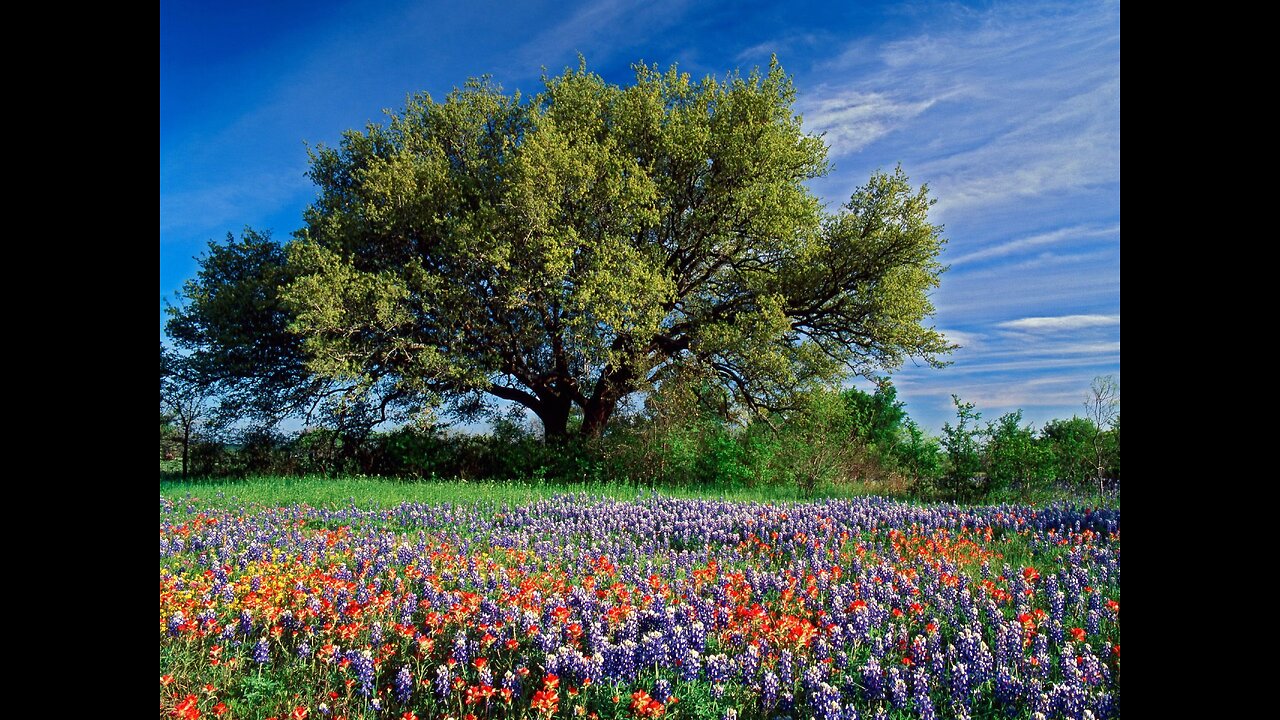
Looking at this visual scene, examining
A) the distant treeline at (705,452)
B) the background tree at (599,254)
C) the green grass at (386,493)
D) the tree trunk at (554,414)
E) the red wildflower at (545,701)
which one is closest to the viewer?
the red wildflower at (545,701)

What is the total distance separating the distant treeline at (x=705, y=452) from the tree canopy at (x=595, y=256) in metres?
0.84

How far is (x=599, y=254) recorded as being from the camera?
48.4 ft

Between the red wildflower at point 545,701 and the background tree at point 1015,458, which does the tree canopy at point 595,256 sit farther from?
the red wildflower at point 545,701

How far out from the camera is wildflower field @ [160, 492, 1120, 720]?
344 centimetres

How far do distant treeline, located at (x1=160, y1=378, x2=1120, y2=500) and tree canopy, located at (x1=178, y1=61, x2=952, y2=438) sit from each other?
33.3 inches

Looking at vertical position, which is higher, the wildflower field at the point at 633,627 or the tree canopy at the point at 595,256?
the tree canopy at the point at 595,256

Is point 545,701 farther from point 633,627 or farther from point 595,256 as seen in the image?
point 595,256

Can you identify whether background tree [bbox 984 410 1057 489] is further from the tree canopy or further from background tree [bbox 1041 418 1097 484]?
the tree canopy

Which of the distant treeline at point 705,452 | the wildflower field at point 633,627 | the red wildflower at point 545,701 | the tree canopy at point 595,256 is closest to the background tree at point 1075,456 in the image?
the distant treeline at point 705,452

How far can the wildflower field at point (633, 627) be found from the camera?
135 inches

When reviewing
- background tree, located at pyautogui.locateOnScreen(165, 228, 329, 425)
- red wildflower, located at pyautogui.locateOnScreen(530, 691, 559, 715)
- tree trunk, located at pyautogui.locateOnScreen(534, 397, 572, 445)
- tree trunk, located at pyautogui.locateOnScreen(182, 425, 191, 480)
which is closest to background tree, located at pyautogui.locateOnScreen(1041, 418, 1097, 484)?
tree trunk, located at pyautogui.locateOnScreen(534, 397, 572, 445)

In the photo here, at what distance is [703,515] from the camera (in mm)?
8492
